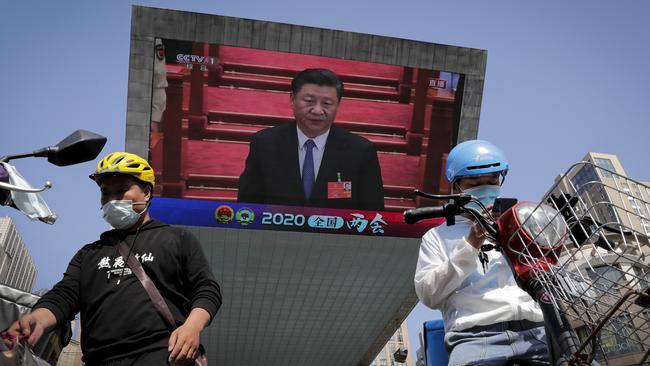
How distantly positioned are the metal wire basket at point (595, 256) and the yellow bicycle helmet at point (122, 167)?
197 centimetres

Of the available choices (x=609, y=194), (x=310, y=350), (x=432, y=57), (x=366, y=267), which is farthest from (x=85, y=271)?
(x=310, y=350)

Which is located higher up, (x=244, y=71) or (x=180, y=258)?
(x=244, y=71)

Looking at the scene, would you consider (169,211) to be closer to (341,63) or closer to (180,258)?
(341,63)

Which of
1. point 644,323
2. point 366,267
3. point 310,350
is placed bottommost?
point 310,350

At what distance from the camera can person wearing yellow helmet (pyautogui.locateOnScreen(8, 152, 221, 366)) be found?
9.01 feet

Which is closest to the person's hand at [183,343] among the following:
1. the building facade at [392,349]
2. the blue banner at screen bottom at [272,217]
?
the blue banner at screen bottom at [272,217]

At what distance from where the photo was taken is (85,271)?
3.10 m

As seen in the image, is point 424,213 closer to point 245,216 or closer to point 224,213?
point 245,216

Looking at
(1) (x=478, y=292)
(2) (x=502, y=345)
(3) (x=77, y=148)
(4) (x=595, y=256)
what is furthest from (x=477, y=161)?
(3) (x=77, y=148)

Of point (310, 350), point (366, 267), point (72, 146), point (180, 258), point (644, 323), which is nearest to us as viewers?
point (644, 323)

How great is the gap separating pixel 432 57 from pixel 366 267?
8478 millimetres

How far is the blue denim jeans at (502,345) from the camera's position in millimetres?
2699

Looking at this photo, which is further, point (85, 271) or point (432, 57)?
point (432, 57)

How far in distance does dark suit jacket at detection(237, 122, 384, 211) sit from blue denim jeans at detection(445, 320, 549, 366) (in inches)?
733
